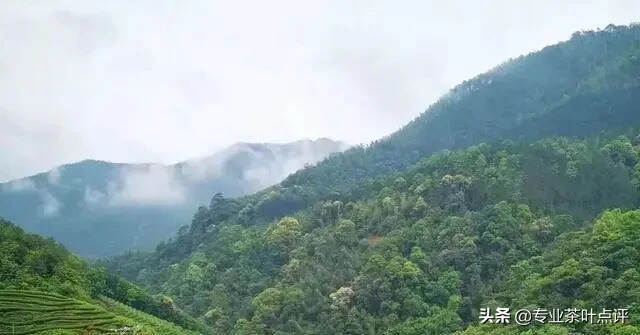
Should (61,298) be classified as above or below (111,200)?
below

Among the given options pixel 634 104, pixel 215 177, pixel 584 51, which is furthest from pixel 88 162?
pixel 634 104

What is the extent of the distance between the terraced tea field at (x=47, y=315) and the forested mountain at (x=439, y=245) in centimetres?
2084

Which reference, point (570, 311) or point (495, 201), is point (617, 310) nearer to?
point (570, 311)

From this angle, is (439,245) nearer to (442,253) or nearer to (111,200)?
(442,253)

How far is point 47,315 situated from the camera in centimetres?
4397

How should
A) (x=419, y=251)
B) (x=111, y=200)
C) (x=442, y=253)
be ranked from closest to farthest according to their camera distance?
(x=442, y=253)
(x=419, y=251)
(x=111, y=200)

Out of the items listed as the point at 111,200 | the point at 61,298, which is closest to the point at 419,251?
the point at 61,298

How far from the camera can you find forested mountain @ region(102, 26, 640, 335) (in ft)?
184

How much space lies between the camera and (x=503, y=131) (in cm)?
13138

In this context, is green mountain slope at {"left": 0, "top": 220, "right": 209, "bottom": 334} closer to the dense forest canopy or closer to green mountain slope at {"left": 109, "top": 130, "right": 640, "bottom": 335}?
the dense forest canopy

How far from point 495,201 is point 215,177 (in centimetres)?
12736

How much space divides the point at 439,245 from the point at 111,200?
12624cm

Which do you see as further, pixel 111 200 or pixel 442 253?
pixel 111 200

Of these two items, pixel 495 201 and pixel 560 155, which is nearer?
pixel 495 201
